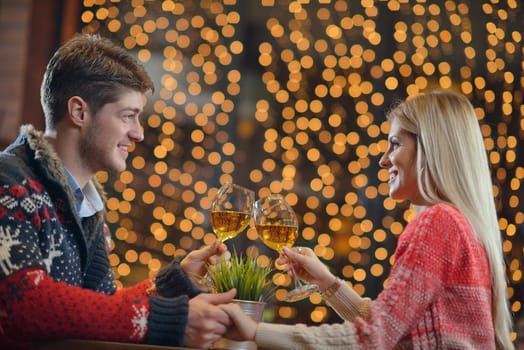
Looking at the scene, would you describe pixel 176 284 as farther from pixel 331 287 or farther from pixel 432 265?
pixel 432 265

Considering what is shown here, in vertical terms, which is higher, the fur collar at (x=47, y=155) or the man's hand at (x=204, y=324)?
the fur collar at (x=47, y=155)

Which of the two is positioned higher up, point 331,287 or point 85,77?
point 85,77

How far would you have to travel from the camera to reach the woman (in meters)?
1.29

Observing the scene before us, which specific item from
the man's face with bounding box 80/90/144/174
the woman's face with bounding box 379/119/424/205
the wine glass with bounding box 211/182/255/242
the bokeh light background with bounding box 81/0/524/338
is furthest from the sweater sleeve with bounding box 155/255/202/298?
the bokeh light background with bounding box 81/0/524/338

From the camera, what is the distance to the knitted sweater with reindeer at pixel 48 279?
3.89ft

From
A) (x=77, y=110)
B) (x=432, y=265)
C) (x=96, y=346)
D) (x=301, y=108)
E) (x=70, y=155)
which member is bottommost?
(x=96, y=346)

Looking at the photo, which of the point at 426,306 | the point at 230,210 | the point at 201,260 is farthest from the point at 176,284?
the point at 426,306

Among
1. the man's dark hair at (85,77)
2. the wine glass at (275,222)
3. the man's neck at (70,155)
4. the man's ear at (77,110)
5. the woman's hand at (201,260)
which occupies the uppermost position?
the man's dark hair at (85,77)

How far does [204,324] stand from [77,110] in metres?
0.64

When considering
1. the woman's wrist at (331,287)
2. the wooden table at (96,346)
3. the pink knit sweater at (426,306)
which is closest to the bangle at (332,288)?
the woman's wrist at (331,287)

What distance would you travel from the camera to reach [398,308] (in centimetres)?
129

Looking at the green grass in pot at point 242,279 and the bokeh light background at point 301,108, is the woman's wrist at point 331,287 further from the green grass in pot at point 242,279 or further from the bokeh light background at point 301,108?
the bokeh light background at point 301,108

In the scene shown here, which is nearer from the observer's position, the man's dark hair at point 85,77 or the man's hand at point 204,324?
the man's hand at point 204,324

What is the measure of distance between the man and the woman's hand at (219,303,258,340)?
2 cm
